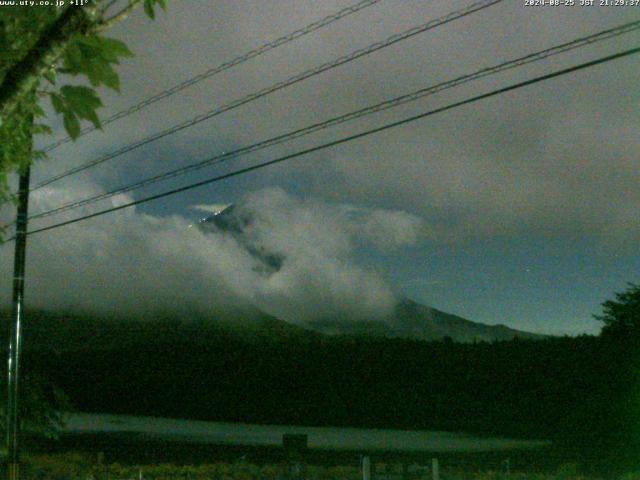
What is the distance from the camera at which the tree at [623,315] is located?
4478 centimetres

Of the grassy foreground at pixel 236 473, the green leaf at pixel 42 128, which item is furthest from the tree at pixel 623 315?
the green leaf at pixel 42 128

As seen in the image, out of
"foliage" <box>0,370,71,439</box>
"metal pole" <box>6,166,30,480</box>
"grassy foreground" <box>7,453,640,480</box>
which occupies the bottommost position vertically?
"grassy foreground" <box>7,453,640,480</box>

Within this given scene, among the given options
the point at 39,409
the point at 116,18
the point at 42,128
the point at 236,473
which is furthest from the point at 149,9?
the point at 236,473

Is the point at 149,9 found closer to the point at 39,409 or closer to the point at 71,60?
the point at 71,60

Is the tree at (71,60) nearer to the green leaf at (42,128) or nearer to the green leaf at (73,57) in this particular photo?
the green leaf at (73,57)

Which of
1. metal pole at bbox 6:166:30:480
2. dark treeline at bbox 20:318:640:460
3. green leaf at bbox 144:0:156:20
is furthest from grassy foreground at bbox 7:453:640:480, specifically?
green leaf at bbox 144:0:156:20

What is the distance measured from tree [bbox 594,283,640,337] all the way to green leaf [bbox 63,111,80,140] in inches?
1757

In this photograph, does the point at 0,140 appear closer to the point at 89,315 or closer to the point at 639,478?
the point at 639,478

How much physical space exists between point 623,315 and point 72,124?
152 ft

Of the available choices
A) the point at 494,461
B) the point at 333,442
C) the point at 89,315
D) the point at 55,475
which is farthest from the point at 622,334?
the point at 89,315

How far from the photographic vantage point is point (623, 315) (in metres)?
45.6

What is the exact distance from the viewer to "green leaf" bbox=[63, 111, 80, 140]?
296cm

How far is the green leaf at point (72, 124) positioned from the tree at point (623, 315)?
4464 centimetres

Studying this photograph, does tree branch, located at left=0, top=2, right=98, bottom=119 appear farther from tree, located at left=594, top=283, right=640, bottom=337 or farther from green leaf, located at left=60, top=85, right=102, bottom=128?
tree, located at left=594, top=283, right=640, bottom=337
